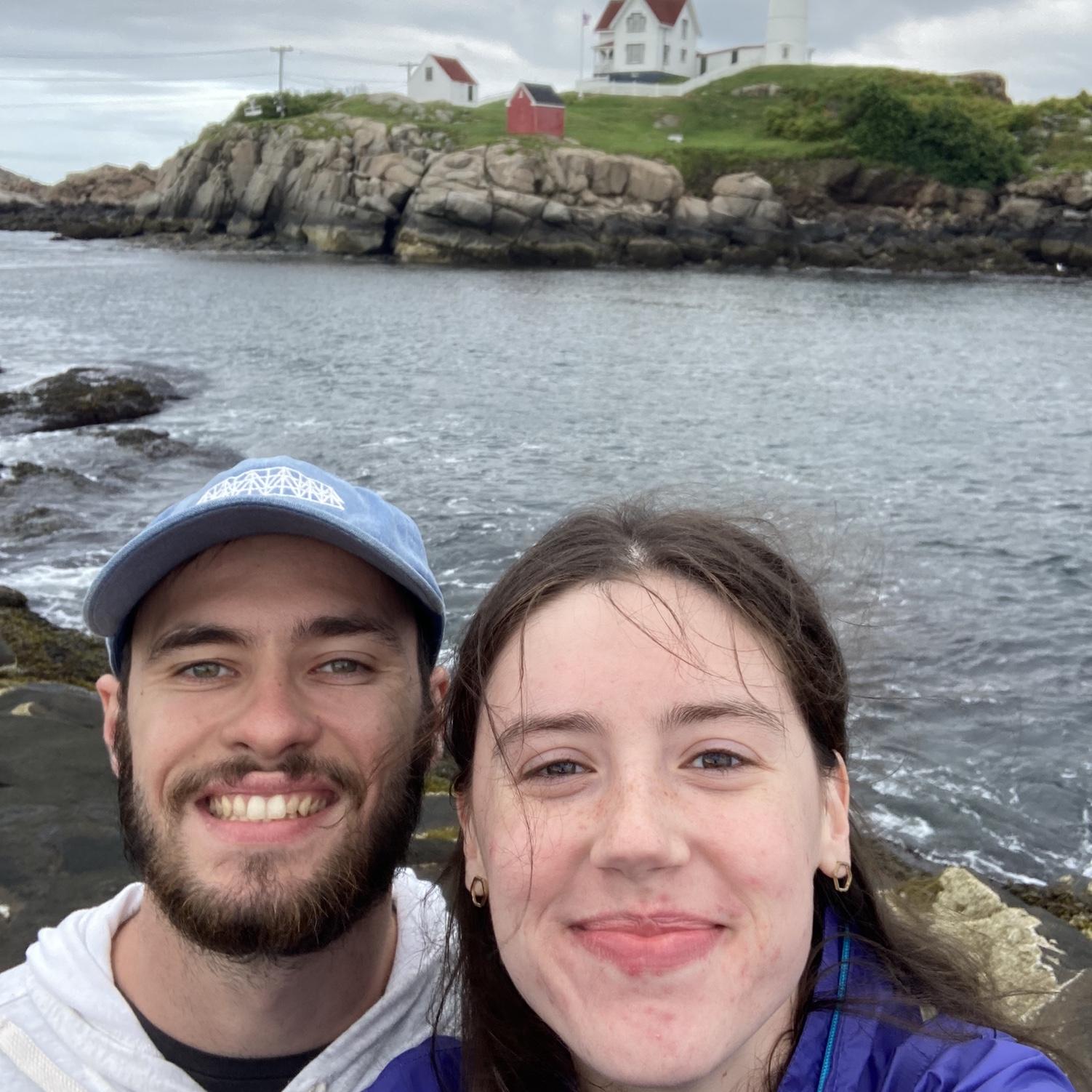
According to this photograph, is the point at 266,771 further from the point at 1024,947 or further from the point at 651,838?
the point at 1024,947

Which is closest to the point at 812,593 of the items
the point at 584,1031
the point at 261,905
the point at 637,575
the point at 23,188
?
the point at 637,575

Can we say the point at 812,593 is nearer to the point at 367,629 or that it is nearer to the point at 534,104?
the point at 367,629

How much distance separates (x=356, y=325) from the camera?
3941 centimetres

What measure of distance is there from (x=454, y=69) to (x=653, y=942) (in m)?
99.5

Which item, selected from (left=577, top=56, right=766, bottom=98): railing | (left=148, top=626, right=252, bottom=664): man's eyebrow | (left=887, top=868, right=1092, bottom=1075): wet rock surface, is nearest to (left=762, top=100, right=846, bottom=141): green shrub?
(left=577, top=56, right=766, bottom=98): railing

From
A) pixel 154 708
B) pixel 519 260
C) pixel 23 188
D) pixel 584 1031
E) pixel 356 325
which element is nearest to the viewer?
pixel 584 1031

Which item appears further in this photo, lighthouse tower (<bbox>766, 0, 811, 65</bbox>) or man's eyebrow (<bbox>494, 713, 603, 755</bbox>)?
lighthouse tower (<bbox>766, 0, 811, 65</bbox>)

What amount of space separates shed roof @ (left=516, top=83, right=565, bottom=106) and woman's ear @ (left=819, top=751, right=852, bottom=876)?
252 ft

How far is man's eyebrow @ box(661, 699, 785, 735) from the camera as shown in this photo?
6.52 feet

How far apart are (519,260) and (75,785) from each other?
59.3m

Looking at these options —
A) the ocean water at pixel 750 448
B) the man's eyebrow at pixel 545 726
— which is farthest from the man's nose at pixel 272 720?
the ocean water at pixel 750 448

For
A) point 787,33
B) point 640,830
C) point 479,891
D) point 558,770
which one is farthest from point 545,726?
point 787,33

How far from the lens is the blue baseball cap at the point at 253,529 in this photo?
2617 mm

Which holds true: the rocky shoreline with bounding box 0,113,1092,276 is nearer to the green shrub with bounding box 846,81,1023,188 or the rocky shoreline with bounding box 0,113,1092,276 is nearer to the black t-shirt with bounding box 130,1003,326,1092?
the green shrub with bounding box 846,81,1023,188
